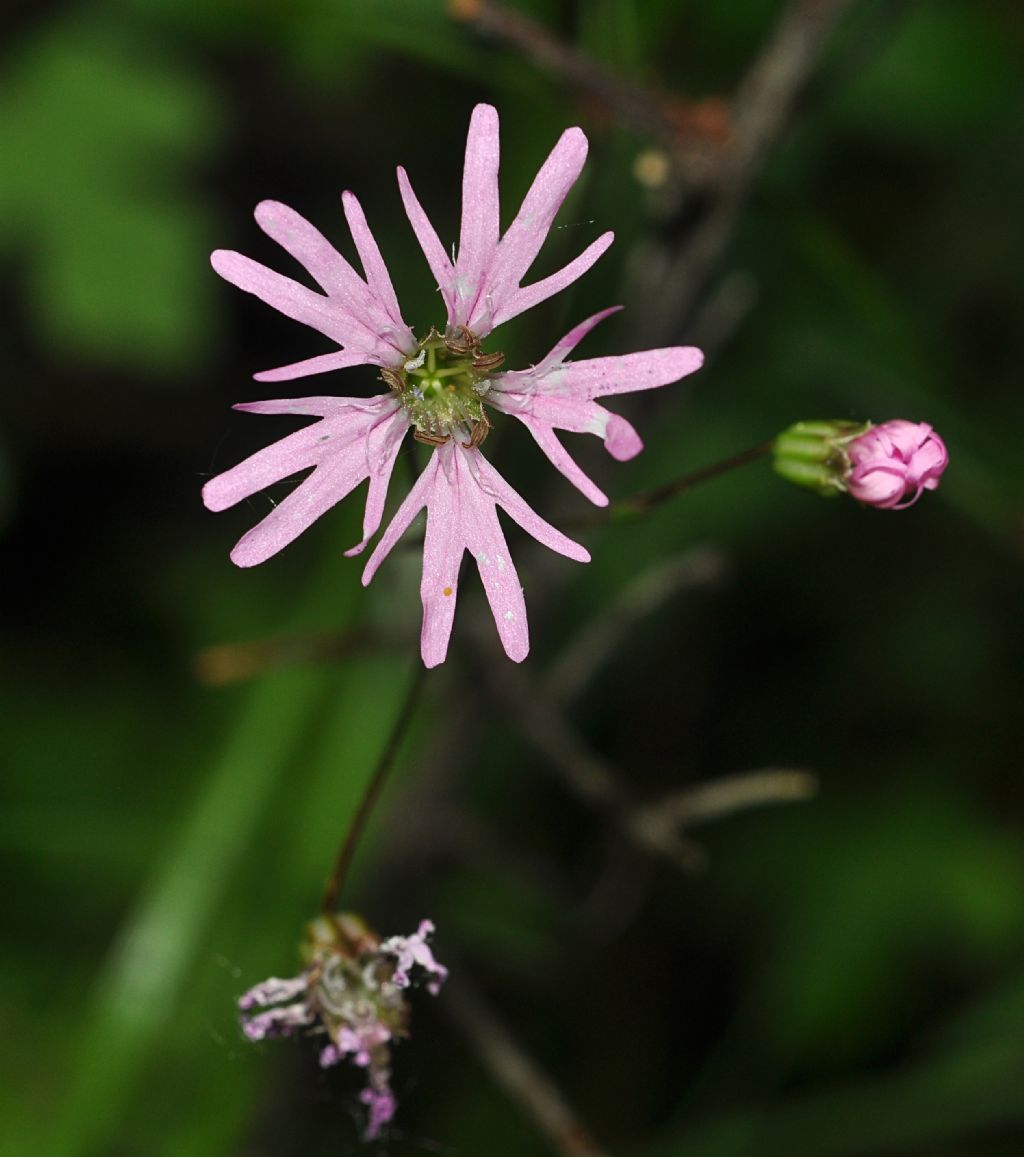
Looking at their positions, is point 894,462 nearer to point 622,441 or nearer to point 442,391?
point 622,441

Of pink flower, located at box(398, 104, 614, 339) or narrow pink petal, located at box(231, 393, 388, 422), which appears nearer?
pink flower, located at box(398, 104, 614, 339)

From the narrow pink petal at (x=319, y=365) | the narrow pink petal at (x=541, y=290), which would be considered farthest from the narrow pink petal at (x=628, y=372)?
the narrow pink petal at (x=319, y=365)

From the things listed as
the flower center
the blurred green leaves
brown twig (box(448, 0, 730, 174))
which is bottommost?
the flower center

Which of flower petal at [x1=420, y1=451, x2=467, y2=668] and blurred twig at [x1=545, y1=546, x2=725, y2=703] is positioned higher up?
blurred twig at [x1=545, y1=546, x2=725, y2=703]

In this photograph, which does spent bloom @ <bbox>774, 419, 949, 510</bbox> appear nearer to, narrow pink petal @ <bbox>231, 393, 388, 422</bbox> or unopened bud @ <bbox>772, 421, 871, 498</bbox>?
unopened bud @ <bbox>772, 421, 871, 498</bbox>

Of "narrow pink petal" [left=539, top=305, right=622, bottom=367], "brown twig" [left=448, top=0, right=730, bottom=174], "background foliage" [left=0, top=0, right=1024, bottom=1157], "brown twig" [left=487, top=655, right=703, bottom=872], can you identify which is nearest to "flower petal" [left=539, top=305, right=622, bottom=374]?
"narrow pink petal" [left=539, top=305, right=622, bottom=367]
